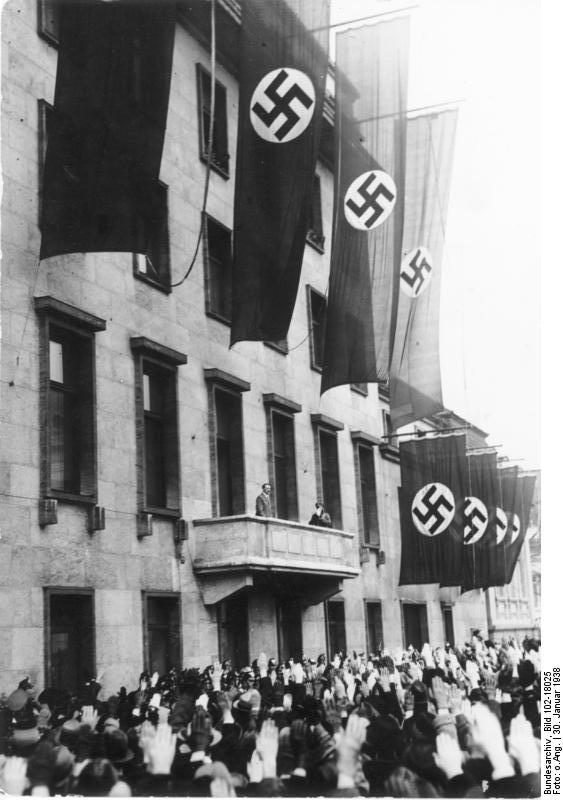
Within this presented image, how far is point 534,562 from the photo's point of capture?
56438 millimetres

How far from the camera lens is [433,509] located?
2378 cm

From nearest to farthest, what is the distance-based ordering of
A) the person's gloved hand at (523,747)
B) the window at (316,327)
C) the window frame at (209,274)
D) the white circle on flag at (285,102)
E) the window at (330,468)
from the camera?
the person's gloved hand at (523,747) → the white circle on flag at (285,102) → the window frame at (209,274) → the window at (316,327) → the window at (330,468)

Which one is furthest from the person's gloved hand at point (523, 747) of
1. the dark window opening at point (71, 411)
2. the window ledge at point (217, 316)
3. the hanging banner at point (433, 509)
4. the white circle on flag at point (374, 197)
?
the hanging banner at point (433, 509)

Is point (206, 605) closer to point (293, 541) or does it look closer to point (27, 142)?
point (293, 541)

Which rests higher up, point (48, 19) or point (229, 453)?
point (48, 19)

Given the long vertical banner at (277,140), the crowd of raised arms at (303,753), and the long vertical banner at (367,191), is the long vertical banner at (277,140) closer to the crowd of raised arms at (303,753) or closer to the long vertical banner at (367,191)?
the long vertical banner at (367,191)

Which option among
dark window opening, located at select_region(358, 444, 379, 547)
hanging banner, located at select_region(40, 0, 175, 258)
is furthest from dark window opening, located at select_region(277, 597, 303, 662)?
hanging banner, located at select_region(40, 0, 175, 258)

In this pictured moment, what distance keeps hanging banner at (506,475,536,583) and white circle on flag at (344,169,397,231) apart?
11.5 metres

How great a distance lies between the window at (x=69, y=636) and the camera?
1552cm

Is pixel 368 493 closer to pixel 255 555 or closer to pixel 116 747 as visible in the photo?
Answer: pixel 255 555

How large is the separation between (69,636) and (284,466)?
993 cm

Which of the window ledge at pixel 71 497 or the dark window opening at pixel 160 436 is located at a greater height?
the dark window opening at pixel 160 436

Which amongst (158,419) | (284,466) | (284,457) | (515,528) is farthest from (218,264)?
(515,528)

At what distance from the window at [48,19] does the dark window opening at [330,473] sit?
1371 centimetres
